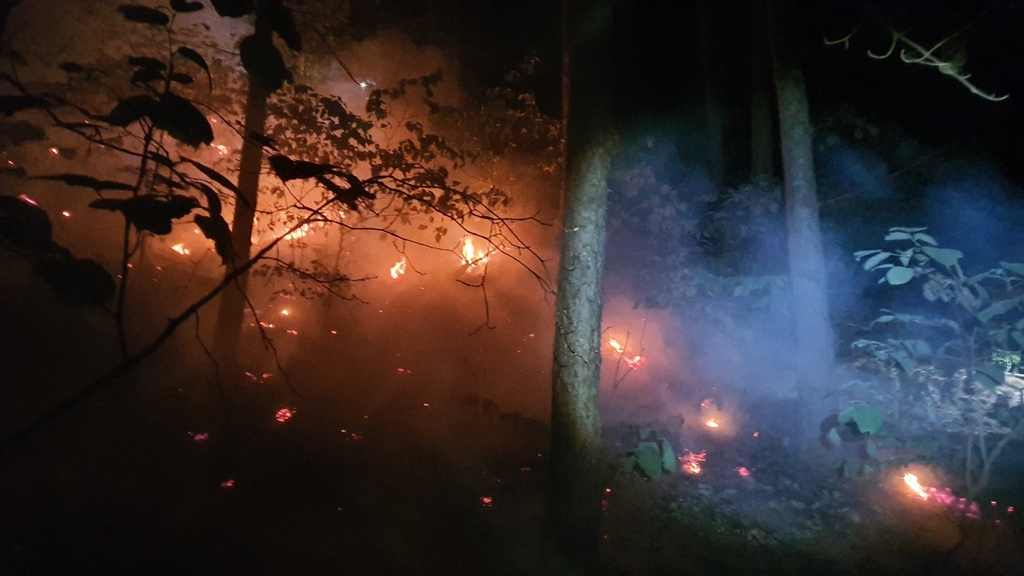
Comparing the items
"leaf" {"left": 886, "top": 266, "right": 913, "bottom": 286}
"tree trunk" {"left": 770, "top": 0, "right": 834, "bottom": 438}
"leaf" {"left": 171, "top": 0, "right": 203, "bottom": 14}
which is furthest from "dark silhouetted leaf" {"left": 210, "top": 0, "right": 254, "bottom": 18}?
"tree trunk" {"left": 770, "top": 0, "right": 834, "bottom": 438}

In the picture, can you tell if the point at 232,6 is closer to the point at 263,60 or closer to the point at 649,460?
the point at 263,60

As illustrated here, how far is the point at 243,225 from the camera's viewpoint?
20.3ft

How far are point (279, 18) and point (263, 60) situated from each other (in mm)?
169

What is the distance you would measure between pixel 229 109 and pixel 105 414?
4054 millimetres

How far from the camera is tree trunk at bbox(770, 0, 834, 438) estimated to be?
24.4 feet

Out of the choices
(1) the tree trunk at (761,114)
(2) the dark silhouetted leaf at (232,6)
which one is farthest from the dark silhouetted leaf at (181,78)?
(1) the tree trunk at (761,114)

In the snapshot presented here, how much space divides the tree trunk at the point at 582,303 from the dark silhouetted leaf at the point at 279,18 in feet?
9.30

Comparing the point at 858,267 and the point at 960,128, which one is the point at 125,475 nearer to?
the point at 858,267

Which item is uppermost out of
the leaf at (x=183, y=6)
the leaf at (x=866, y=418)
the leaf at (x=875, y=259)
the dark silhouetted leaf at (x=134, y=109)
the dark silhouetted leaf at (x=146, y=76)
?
the leaf at (x=875, y=259)

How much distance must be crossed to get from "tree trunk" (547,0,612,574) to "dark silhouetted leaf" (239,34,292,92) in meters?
2.89

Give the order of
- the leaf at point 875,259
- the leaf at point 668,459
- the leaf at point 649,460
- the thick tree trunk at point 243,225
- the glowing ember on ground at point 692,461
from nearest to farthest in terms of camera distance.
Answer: the leaf at point 875,259 < the thick tree trunk at point 243,225 < the leaf at point 649,460 < the leaf at point 668,459 < the glowing ember on ground at point 692,461

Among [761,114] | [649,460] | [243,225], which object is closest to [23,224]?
[243,225]

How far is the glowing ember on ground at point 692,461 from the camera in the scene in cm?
715

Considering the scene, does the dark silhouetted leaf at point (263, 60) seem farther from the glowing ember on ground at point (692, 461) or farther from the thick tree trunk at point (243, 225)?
the glowing ember on ground at point (692, 461)
